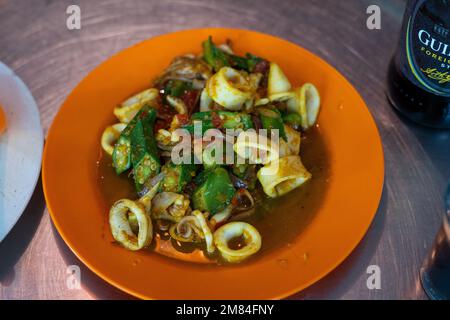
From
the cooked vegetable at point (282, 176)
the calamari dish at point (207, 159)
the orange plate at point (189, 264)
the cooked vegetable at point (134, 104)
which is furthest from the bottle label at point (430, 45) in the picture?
the cooked vegetable at point (134, 104)

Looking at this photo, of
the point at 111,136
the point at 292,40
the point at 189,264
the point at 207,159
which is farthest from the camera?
the point at 292,40

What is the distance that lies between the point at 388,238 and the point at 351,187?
20 cm

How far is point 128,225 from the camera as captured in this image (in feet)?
4.03

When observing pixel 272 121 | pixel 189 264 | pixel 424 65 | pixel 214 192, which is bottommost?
pixel 189 264

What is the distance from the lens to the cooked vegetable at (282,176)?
1263 millimetres

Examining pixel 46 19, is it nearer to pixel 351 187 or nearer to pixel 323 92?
pixel 323 92

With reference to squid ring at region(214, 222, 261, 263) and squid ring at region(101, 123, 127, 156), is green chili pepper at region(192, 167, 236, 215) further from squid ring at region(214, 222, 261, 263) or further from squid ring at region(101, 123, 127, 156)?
squid ring at region(101, 123, 127, 156)

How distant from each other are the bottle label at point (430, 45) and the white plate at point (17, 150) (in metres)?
1.06

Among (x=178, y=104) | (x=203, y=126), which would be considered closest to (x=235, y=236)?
(x=203, y=126)

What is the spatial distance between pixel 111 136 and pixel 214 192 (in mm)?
359

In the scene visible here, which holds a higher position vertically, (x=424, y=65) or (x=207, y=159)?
(x=424, y=65)

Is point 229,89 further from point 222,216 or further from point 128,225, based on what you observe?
point 128,225

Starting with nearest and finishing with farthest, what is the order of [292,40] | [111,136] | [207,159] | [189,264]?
[189,264] < [207,159] < [111,136] < [292,40]

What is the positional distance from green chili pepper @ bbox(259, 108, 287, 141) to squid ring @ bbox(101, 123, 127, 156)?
1.28 feet
